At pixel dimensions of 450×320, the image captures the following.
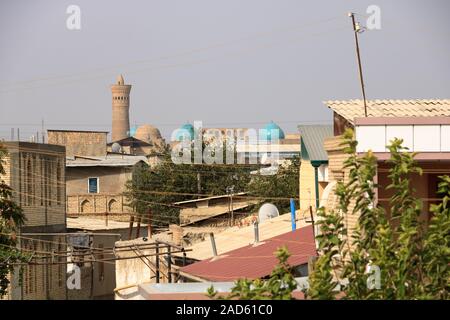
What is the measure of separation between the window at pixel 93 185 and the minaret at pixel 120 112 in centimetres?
7230

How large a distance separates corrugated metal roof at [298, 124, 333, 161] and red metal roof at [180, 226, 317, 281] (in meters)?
4.24

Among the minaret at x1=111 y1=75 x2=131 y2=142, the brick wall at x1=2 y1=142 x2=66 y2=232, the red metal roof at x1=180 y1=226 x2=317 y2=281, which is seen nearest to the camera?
the red metal roof at x1=180 y1=226 x2=317 y2=281

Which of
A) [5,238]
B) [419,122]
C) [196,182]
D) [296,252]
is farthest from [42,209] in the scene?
[196,182]

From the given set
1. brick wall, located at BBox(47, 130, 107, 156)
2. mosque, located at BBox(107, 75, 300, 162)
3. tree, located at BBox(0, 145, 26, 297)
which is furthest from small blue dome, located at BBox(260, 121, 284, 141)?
tree, located at BBox(0, 145, 26, 297)

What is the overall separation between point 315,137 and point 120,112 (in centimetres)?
9645

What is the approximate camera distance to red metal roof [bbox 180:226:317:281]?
16.4 m

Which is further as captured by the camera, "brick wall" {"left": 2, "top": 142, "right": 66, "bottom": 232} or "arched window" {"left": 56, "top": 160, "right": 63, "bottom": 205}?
"arched window" {"left": 56, "top": 160, "right": 63, "bottom": 205}

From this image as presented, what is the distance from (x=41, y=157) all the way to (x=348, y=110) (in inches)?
557

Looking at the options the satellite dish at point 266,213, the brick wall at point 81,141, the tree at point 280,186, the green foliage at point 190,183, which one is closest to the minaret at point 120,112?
the brick wall at point 81,141

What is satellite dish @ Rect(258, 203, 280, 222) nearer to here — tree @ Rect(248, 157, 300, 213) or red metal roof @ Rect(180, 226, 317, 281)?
red metal roof @ Rect(180, 226, 317, 281)

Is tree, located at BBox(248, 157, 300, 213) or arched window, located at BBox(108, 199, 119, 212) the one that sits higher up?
tree, located at BBox(248, 157, 300, 213)

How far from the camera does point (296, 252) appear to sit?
17422 mm

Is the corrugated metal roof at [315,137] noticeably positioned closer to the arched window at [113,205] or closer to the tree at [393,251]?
the tree at [393,251]
